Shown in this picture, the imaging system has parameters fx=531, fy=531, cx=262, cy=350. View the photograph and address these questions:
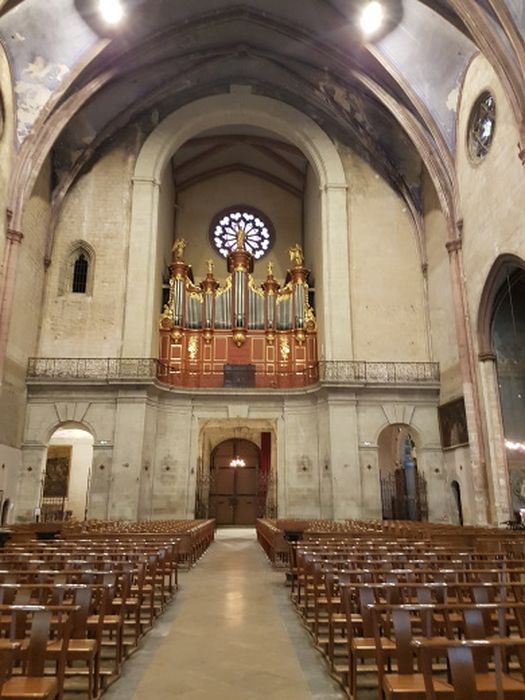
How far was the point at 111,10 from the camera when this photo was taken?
1656 cm

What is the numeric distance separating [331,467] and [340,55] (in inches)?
572

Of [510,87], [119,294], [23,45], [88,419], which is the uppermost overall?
[23,45]

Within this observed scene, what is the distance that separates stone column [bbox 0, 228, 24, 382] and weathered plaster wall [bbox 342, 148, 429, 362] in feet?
36.4

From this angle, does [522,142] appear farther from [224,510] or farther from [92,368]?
[224,510]

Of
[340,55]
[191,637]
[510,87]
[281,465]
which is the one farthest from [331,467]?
[340,55]

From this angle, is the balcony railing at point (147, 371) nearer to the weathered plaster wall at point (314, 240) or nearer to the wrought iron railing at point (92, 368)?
the wrought iron railing at point (92, 368)

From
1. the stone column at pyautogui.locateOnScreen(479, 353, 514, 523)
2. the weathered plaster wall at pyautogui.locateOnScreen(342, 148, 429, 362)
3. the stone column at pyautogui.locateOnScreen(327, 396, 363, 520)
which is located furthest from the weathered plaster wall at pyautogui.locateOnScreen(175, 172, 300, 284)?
the stone column at pyautogui.locateOnScreen(479, 353, 514, 523)

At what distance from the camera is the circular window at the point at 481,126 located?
14.8 metres

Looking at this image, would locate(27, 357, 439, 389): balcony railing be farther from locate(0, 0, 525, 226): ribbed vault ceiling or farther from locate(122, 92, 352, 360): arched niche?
locate(0, 0, 525, 226): ribbed vault ceiling

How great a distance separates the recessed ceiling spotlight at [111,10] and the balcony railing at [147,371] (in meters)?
11.0

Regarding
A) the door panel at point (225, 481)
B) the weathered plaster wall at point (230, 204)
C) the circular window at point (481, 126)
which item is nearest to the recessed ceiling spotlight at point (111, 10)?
the weathered plaster wall at point (230, 204)

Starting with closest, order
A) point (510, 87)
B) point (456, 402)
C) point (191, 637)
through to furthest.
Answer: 1. point (191, 637)
2. point (510, 87)
3. point (456, 402)

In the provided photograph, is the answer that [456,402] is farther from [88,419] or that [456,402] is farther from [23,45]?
[23,45]

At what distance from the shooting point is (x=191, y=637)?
5.24m
